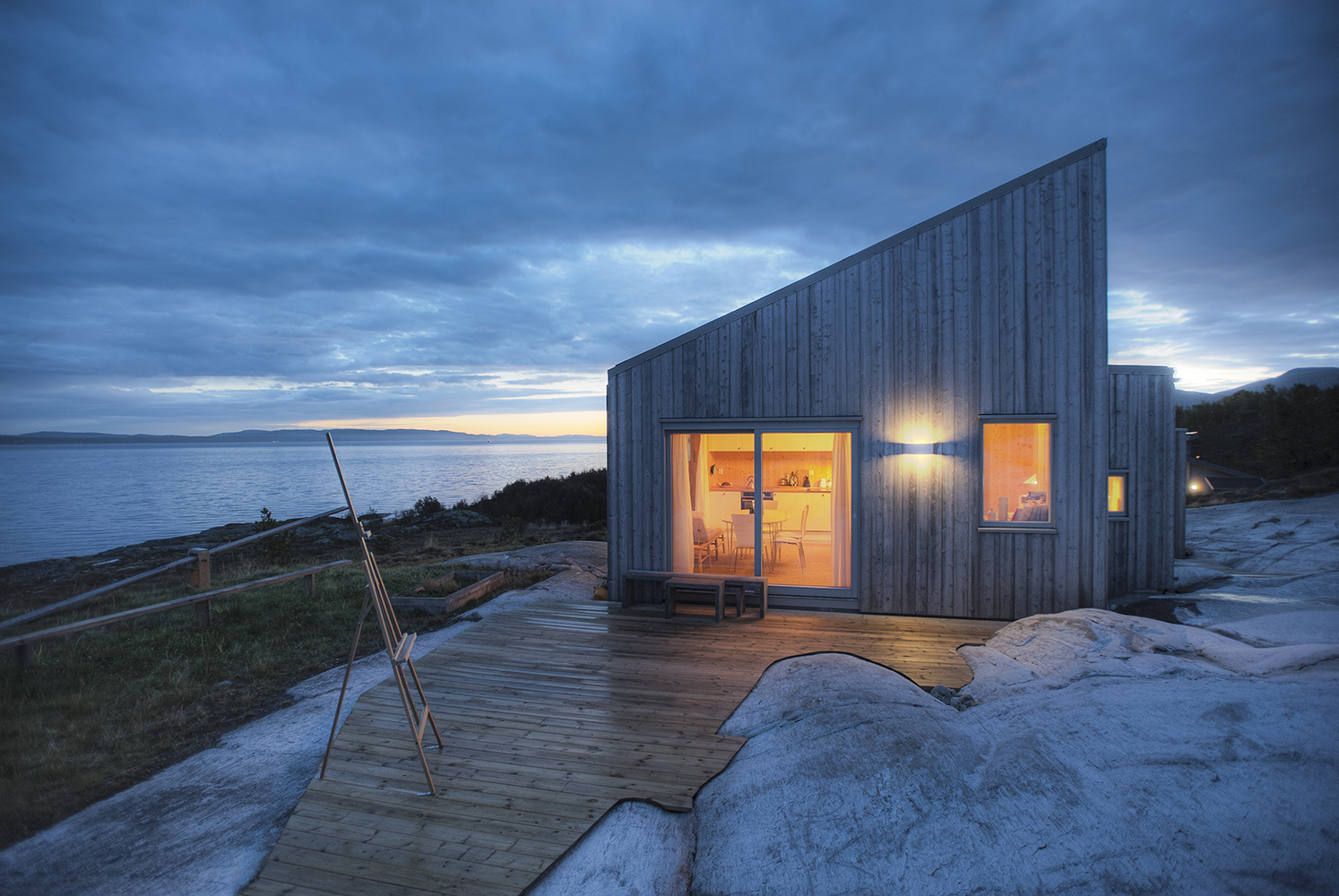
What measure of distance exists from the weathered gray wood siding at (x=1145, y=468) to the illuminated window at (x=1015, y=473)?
387 centimetres

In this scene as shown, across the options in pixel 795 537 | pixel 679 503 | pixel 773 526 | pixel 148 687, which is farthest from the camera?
pixel 795 537

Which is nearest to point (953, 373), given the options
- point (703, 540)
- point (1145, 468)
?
point (703, 540)

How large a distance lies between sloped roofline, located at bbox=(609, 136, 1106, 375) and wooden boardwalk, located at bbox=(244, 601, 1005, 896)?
340 cm

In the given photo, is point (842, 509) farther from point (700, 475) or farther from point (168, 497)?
point (168, 497)

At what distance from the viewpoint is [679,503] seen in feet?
22.1

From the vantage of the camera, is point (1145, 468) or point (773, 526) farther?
point (1145, 468)

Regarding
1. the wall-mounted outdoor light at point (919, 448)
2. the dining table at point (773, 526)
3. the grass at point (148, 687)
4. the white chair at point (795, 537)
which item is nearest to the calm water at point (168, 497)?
the grass at point (148, 687)

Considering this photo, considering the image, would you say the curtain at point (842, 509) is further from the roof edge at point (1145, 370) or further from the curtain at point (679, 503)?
the roof edge at point (1145, 370)

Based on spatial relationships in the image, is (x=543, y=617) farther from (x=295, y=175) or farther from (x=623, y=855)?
(x=295, y=175)

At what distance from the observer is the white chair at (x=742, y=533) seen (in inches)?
286

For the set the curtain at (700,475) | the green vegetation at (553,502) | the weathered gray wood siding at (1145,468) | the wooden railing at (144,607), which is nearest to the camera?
the wooden railing at (144,607)

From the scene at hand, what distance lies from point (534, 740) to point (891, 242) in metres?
6.18

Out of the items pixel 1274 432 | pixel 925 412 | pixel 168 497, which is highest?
pixel 1274 432

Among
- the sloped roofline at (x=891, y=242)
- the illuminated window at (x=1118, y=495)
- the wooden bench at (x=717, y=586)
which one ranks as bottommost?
the wooden bench at (x=717, y=586)
